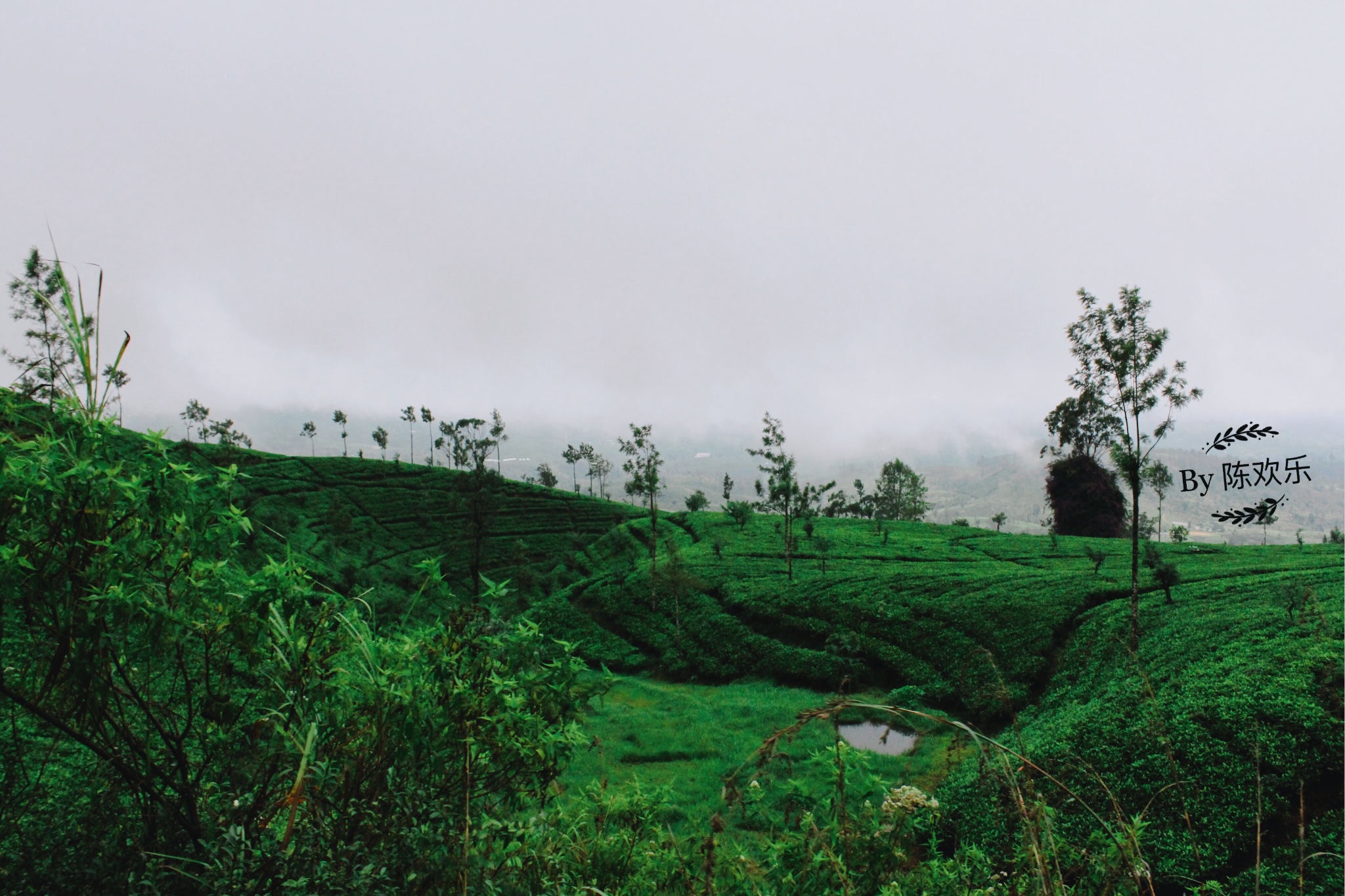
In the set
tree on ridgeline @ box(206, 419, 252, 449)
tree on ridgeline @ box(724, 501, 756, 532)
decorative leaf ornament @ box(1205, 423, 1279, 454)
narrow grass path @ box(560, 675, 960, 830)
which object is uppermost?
tree on ridgeline @ box(206, 419, 252, 449)

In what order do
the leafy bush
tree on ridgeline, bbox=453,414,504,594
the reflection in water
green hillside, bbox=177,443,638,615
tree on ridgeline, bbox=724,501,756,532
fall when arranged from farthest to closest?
tree on ridgeline, bbox=724,501,756,532 → green hillside, bbox=177,443,638,615 → tree on ridgeline, bbox=453,414,504,594 → the reflection in water → the leafy bush

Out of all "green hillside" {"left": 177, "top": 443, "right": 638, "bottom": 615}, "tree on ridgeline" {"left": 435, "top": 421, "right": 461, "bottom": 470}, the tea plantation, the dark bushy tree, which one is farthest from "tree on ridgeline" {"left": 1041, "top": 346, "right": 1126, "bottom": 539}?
"tree on ridgeline" {"left": 435, "top": 421, "right": 461, "bottom": 470}

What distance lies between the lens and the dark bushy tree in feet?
172

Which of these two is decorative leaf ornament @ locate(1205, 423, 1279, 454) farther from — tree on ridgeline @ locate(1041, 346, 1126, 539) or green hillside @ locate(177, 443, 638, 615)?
tree on ridgeline @ locate(1041, 346, 1126, 539)

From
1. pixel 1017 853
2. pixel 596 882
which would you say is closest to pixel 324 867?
pixel 596 882

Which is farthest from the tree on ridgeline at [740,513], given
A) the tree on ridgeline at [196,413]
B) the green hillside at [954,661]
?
the tree on ridgeline at [196,413]

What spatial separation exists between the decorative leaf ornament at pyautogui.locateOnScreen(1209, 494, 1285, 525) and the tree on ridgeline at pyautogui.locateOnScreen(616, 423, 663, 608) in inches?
1135

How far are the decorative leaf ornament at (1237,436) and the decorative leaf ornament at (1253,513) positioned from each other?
18.9 inches

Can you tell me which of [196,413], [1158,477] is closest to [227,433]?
[196,413]

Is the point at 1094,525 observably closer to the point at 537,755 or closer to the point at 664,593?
the point at 664,593

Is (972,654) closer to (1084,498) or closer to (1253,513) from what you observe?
(1253,513)

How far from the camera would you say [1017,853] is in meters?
2.58

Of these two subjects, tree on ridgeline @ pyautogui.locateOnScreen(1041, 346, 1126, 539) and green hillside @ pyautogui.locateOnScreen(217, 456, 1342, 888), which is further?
tree on ridgeline @ pyautogui.locateOnScreen(1041, 346, 1126, 539)

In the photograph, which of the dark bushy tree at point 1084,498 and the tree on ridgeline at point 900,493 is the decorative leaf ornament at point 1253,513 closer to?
the dark bushy tree at point 1084,498
